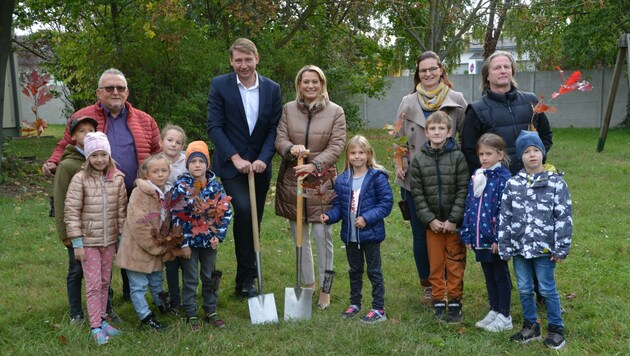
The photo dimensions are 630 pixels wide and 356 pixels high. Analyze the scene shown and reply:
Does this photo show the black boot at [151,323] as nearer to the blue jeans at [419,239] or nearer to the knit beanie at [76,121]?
the knit beanie at [76,121]

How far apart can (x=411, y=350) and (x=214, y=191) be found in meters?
1.82

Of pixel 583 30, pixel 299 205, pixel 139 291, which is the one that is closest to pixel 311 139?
pixel 299 205

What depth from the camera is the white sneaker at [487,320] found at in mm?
4625

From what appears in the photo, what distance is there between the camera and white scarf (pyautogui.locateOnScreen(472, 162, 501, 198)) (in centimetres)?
451

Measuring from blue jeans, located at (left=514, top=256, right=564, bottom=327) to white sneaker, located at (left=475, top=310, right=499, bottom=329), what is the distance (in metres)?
0.33

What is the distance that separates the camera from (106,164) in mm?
4473

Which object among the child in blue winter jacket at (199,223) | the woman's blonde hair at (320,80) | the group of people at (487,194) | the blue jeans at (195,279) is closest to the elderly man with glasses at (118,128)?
the child in blue winter jacket at (199,223)

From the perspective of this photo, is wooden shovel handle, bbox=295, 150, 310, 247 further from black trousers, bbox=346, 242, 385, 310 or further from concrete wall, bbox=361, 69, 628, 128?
concrete wall, bbox=361, 69, 628, 128

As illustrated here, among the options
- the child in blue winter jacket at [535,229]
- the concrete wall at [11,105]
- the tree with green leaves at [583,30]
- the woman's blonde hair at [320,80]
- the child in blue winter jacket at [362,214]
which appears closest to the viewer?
the child in blue winter jacket at [535,229]

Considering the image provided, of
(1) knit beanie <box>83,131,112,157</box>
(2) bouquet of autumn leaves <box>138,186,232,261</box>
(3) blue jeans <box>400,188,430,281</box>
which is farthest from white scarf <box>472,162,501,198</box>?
(1) knit beanie <box>83,131,112,157</box>

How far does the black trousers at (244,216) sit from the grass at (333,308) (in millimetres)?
289

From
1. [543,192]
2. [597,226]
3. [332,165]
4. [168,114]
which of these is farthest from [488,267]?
[168,114]

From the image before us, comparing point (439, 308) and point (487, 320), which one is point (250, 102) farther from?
point (487, 320)

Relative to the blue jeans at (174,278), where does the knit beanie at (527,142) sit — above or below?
above
